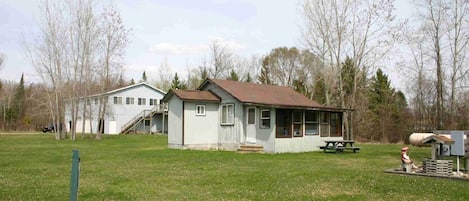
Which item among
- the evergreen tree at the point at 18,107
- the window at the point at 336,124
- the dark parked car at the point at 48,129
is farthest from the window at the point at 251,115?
the evergreen tree at the point at 18,107

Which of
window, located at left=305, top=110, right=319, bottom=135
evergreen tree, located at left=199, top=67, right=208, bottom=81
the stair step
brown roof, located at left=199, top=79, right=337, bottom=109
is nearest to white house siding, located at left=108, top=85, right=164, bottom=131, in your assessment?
evergreen tree, located at left=199, top=67, right=208, bottom=81

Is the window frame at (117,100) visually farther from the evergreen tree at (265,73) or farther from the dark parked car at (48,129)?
the evergreen tree at (265,73)

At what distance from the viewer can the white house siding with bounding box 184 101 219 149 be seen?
76.7 feet

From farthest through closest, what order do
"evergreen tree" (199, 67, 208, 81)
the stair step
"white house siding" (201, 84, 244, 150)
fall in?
"evergreen tree" (199, 67, 208, 81)
"white house siding" (201, 84, 244, 150)
the stair step

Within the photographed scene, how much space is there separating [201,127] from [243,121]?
256cm

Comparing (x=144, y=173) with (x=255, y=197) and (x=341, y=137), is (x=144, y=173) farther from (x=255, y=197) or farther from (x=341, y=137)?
(x=341, y=137)

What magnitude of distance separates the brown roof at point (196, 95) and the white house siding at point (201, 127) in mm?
365

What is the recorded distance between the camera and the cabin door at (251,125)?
901 inches

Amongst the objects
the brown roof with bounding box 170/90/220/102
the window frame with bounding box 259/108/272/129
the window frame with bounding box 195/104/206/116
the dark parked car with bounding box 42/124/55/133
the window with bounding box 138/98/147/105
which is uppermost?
the window with bounding box 138/98/147/105

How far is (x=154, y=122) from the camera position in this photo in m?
52.8

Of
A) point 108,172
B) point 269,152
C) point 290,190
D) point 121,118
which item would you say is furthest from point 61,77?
point 290,190

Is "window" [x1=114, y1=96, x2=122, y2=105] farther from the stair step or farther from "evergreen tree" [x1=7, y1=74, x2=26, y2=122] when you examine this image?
the stair step

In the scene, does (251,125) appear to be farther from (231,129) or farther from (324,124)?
(324,124)

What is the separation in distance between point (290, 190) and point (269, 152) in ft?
40.5
